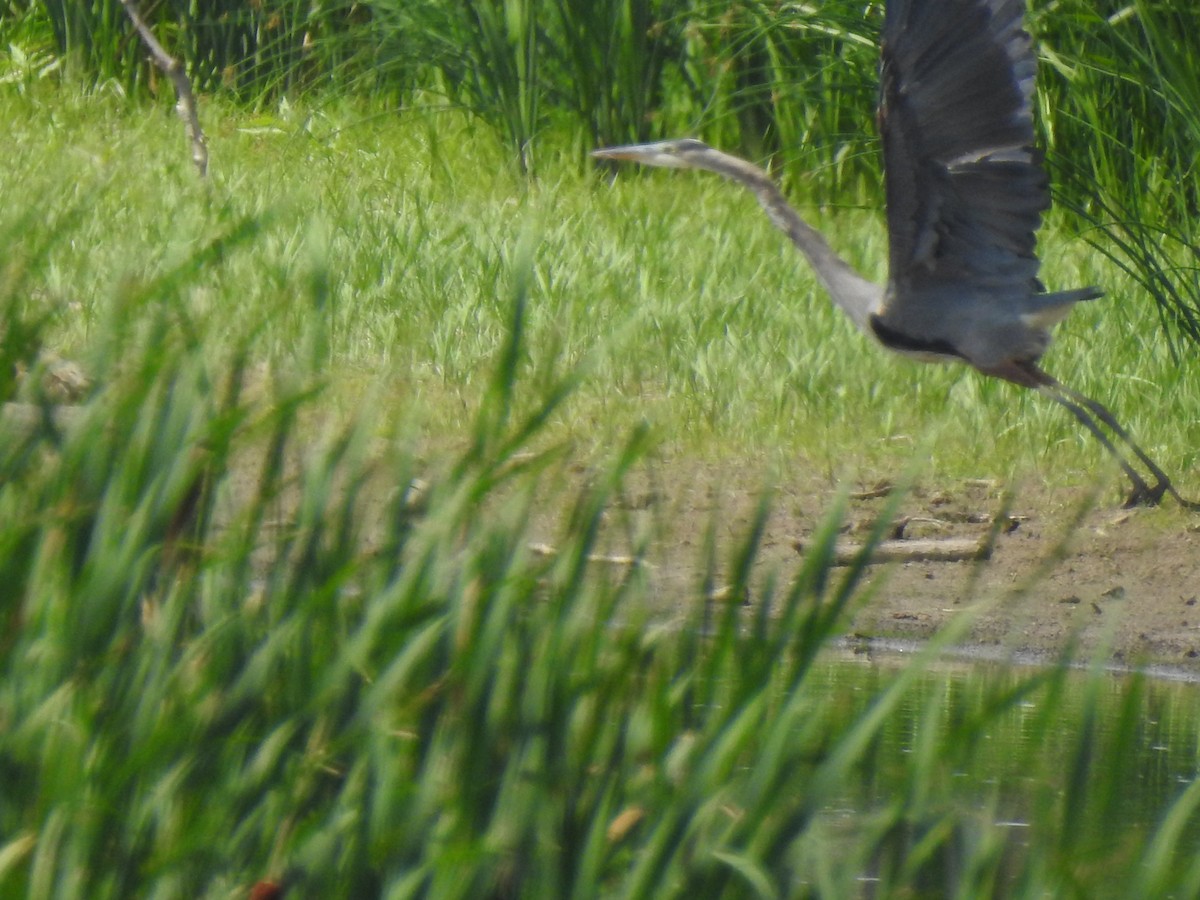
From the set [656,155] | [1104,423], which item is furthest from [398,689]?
[656,155]

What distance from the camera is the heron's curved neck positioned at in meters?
5.86

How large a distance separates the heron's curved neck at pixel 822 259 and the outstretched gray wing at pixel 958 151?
140 millimetres

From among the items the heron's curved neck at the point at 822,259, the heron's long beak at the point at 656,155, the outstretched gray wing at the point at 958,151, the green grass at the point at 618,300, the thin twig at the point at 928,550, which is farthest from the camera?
the heron's long beak at the point at 656,155

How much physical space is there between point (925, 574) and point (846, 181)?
4.61 m

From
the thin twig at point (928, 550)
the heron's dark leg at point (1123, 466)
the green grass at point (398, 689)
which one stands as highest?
the green grass at point (398, 689)

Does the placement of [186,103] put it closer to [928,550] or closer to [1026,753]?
[928,550]

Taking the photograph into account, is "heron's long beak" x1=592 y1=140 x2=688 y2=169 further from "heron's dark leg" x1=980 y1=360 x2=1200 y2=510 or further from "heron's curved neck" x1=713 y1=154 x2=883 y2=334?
"heron's dark leg" x1=980 y1=360 x2=1200 y2=510

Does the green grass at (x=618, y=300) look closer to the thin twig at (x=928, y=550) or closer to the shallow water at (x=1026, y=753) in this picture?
the thin twig at (x=928, y=550)

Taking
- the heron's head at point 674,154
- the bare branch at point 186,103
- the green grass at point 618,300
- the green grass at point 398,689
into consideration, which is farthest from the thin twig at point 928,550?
the bare branch at point 186,103

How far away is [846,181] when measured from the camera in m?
9.71

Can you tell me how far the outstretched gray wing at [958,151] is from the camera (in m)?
5.26

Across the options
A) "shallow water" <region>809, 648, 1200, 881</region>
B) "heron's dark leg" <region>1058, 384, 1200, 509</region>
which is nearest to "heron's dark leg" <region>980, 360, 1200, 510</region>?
"heron's dark leg" <region>1058, 384, 1200, 509</region>

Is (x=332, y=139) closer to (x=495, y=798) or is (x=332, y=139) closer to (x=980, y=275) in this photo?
(x=980, y=275)

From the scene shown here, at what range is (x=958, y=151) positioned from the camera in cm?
543
